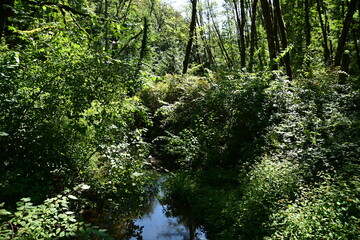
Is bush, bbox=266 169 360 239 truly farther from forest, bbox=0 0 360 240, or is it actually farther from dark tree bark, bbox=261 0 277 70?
dark tree bark, bbox=261 0 277 70

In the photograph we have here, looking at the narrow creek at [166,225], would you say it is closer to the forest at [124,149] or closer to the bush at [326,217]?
the forest at [124,149]

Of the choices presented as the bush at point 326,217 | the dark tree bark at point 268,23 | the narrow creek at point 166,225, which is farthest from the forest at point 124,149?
the dark tree bark at point 268,23

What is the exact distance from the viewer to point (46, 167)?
16.0 feet

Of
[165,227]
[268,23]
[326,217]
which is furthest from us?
[268,23]

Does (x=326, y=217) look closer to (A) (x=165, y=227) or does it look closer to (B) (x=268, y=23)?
(A) (x=165, y=227)

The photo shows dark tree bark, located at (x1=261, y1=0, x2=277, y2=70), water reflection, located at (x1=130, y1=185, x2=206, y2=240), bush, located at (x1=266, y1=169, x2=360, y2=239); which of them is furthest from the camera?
dark tree bark, located at (x1=261, y1=0, x2=277, y2=70)

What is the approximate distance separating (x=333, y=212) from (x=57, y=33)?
5.95 m

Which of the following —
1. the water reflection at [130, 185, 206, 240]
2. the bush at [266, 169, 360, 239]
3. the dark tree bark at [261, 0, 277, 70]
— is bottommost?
the water reflection at [130, 185, 206, 240]

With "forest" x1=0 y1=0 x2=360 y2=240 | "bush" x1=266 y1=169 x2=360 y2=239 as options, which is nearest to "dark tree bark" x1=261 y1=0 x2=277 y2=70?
→ "forest" x1=0 y1=0 x2=360 y2=240

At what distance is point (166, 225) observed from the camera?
6.77 metres

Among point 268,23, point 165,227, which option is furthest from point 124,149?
point 268,23

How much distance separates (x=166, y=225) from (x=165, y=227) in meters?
0.10

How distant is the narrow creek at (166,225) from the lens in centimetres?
621

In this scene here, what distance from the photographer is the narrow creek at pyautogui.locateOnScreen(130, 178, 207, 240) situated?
20.4 feet
